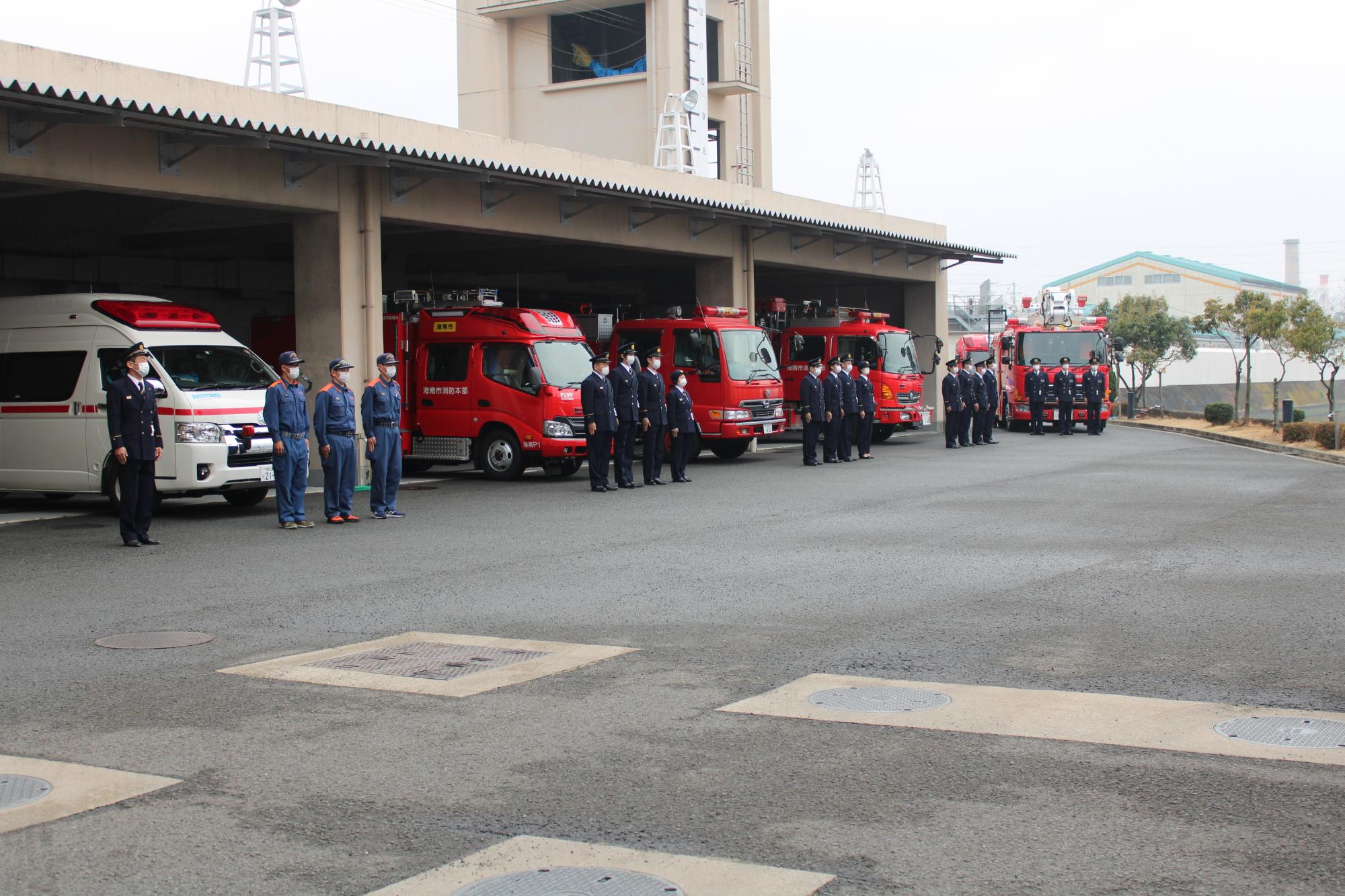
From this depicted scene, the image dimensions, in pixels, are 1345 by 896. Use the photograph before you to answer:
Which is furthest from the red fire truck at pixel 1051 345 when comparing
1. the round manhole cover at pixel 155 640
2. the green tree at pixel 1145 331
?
the round manhole cover at pixel 155 640

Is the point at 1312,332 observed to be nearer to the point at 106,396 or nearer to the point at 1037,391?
the point at 1037,391

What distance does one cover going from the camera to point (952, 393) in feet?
100

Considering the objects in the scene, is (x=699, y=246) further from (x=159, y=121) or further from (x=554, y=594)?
(x=554, y=594)

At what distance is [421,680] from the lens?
7406mm

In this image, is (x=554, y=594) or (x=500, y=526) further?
(x=500, y=526)

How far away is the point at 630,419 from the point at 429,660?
42.0 ft

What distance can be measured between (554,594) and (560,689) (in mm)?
3294

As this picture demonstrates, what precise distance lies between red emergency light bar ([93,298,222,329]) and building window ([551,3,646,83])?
32109 millimetres

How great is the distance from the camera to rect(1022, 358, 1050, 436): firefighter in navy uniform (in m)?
36.2

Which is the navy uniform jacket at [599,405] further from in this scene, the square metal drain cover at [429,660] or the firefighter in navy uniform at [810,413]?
the square metal drain cover at [429,660]

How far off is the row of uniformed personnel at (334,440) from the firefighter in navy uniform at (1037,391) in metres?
22.7

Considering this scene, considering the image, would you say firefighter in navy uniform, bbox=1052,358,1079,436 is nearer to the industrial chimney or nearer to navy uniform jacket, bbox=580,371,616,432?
navy uniform jacket, bbox=580,371,616,432

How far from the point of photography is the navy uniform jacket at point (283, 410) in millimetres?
15266

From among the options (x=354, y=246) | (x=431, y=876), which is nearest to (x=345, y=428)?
(x=354, y=246)
